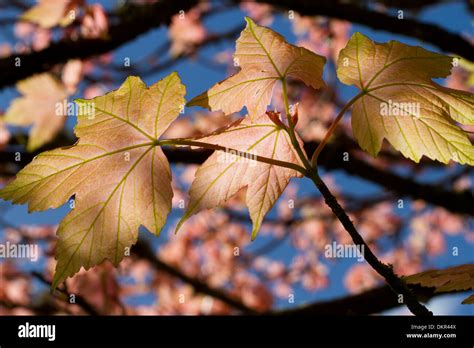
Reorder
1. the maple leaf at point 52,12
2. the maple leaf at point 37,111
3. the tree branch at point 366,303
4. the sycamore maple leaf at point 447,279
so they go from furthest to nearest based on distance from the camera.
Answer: the maple leaf at point 37,111
the maple leaf at point 52,12
the tree branch at point 366,303
the sycamore maple leaf at point 447,279

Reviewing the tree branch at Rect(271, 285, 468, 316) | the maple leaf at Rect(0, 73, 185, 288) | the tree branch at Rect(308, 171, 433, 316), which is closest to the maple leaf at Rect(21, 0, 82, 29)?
the maple leaf at Rect(0, 73, 185, 288)

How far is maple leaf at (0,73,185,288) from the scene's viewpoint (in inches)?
33.3

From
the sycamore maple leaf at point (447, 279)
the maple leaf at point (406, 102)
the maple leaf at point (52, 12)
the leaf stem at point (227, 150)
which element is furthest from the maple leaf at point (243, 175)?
the maple leaf at point (52, 12)

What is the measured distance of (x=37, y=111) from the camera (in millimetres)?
2705

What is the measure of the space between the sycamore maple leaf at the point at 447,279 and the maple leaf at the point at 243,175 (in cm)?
28

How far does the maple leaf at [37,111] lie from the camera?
2664 millimetres

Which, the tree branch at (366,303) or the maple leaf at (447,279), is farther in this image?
the tree branch at (366,303)

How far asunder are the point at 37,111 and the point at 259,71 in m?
2.14

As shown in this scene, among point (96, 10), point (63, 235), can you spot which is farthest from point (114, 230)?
point (96, 10)

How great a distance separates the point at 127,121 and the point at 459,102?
0.59 metres

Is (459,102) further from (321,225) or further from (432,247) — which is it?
(432,247)

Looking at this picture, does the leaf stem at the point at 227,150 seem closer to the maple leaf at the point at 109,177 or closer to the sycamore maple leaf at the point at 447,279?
the maple leaf at the point at 109,177

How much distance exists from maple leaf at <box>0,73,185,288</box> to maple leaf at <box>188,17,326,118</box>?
0.27 feet

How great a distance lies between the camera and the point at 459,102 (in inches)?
33.4
